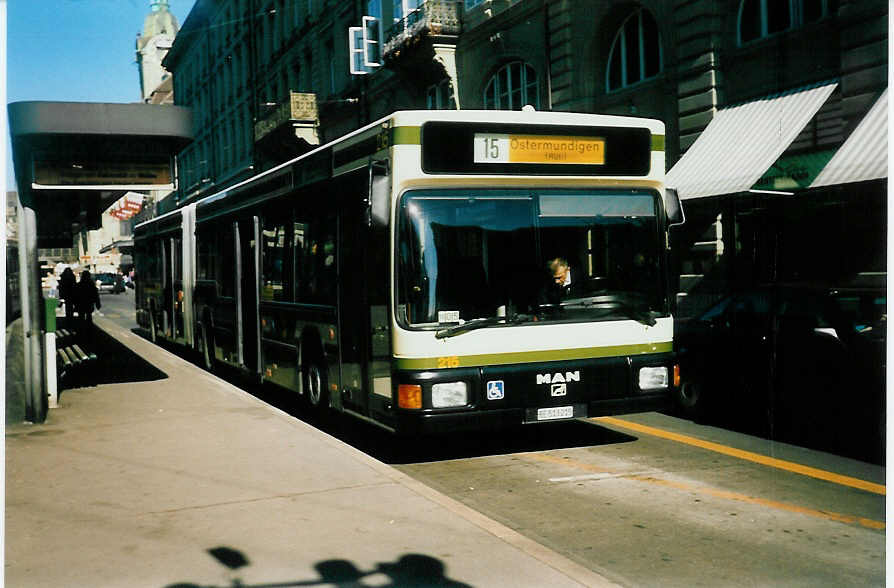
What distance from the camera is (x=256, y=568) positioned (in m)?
4.78

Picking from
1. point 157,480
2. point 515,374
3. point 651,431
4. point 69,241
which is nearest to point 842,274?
point 651,431

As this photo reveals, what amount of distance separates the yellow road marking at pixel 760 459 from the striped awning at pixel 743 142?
647cm

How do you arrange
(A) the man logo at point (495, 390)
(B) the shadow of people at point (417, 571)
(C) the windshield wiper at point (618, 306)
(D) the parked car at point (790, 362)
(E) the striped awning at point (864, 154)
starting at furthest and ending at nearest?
(E) the striped awning at point (864, 154) < (D) the parked car at point (790, 362) < (C) the windshield wiper at point (618, 306) < (A) the man logo at point (495, 390) < (B) the shadow of people at point (417, 571)

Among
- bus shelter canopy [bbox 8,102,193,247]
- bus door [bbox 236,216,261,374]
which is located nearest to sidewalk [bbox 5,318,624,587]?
bus shelter canopy [bbox 8,102,193,247]

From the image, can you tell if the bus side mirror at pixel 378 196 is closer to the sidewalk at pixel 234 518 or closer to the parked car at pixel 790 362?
the sidewalk at pixel 234 518

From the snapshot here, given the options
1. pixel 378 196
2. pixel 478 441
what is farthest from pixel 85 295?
pixel 378 196

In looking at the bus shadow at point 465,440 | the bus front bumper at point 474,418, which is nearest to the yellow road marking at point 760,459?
the bus shadow at point 465,440

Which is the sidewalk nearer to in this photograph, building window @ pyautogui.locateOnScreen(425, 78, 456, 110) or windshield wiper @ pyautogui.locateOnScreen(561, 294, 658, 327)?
windshield wiper @ pyautogui.locateOnScreen(561, 294, 658, 327)

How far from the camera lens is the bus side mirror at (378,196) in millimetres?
7230

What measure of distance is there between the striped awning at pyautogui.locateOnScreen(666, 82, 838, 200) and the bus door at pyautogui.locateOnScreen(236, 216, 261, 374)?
7.39 meters

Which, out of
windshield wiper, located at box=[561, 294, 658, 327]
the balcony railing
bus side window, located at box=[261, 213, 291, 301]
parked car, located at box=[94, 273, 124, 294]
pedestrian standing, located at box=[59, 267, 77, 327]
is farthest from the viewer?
parked car, located at box=[94, 273, 124, 294]

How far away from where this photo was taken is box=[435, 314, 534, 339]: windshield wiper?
7266mm

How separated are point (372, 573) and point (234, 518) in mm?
1355

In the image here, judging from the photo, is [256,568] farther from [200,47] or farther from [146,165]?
[200,47]
